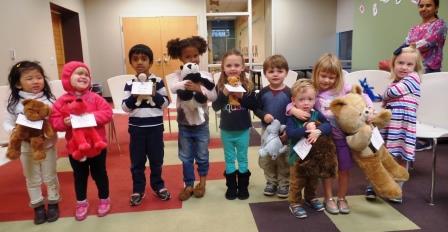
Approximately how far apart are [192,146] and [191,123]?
206mm

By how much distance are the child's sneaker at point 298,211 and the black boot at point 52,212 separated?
151 cm

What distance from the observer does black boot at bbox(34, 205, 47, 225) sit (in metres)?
2.01

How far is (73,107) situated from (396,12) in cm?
428

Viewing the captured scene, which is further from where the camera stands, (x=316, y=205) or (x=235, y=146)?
(x=235, y=146)

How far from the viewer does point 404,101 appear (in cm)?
204

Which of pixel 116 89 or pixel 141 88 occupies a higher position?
pixel 141 88

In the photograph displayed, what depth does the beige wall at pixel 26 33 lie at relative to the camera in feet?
13.1

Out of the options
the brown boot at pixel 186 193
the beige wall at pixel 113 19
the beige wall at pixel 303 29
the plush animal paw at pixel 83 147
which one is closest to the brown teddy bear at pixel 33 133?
the plush animal paw at pixel 83 147

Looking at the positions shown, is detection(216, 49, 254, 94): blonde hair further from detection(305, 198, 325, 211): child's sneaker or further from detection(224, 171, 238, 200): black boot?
detection(305, 198, 325, 211): child's sneaker

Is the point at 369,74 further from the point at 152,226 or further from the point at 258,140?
the point at 152,226

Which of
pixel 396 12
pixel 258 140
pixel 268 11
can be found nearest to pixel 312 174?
pixel 258 140

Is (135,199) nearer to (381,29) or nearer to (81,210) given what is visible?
(81,210)

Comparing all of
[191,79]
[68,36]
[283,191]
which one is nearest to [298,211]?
[283,191]

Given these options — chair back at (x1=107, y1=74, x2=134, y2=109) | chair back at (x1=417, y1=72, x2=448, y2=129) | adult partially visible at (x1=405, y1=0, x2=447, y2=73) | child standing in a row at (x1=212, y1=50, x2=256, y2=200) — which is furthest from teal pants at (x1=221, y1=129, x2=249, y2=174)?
chair back at (x1=107, y1=74, x2=134, y2=109)
